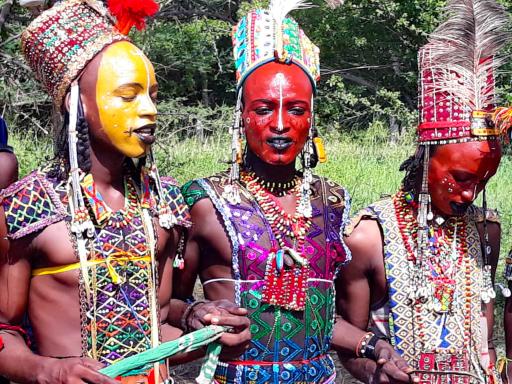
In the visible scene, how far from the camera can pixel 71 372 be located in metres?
2.47

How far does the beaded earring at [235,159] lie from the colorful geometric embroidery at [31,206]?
0.81 metres

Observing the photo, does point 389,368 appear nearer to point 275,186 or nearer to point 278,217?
point 278,217

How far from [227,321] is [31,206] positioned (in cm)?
79

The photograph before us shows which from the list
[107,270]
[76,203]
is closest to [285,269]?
[107,270]

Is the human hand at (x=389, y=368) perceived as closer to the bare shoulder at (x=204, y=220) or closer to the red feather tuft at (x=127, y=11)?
the bare shoulder at (x=204, y=220)

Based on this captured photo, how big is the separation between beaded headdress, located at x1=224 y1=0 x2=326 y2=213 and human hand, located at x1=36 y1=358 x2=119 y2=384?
104 centimetres

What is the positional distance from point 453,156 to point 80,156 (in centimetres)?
156

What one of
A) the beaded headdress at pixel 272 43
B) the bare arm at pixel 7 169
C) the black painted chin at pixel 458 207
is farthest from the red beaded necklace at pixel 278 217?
the bare arm at pixel 7 169

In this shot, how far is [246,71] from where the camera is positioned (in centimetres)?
337

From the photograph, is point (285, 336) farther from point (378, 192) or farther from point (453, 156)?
point (378, 192)

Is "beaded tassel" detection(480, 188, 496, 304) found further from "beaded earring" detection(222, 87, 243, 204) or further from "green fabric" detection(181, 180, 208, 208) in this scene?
"green fabric" detection(181, 180, 208, 208)

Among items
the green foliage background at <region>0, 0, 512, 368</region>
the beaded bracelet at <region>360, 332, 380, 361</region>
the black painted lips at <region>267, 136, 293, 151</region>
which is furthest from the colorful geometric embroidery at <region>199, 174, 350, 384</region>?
the green foliage background at <region>0, 0, 512, 368</region>

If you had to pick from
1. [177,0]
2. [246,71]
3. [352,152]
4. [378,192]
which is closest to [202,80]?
[177,0]

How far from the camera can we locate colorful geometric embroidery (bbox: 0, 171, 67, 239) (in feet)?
8.55
